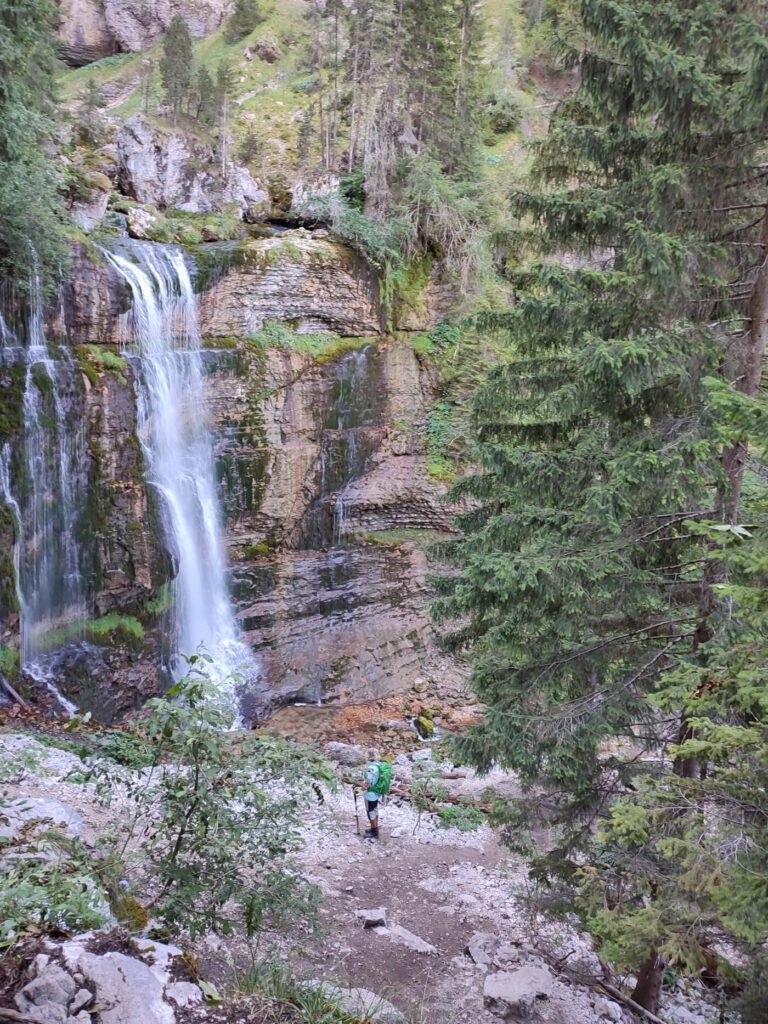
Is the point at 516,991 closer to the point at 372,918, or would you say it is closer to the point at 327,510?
the point at 372,918

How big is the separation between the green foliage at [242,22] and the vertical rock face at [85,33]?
236 inches

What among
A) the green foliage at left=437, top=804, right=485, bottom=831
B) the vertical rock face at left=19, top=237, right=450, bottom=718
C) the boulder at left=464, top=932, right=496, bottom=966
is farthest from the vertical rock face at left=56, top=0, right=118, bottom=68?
the boulder at left=464, top=932, right=496, bottom=966

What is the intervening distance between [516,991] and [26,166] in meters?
13.1

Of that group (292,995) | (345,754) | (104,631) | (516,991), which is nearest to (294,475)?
(104,631)

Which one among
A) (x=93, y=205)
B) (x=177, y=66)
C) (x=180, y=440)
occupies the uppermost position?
(x=177, y=66)

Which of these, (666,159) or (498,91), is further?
(498,91)

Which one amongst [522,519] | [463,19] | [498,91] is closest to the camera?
[522,519]

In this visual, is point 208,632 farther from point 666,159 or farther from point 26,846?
point 666,159

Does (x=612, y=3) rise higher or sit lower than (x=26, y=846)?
higher

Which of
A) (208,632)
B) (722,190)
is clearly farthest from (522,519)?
(208,632)

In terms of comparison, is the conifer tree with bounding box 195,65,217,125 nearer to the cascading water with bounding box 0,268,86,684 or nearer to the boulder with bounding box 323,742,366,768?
the cascading water with bounding box 0,268,86,684

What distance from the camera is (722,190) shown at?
514 centimetres

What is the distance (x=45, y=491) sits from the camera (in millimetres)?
11922

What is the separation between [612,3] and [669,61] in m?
0.59
